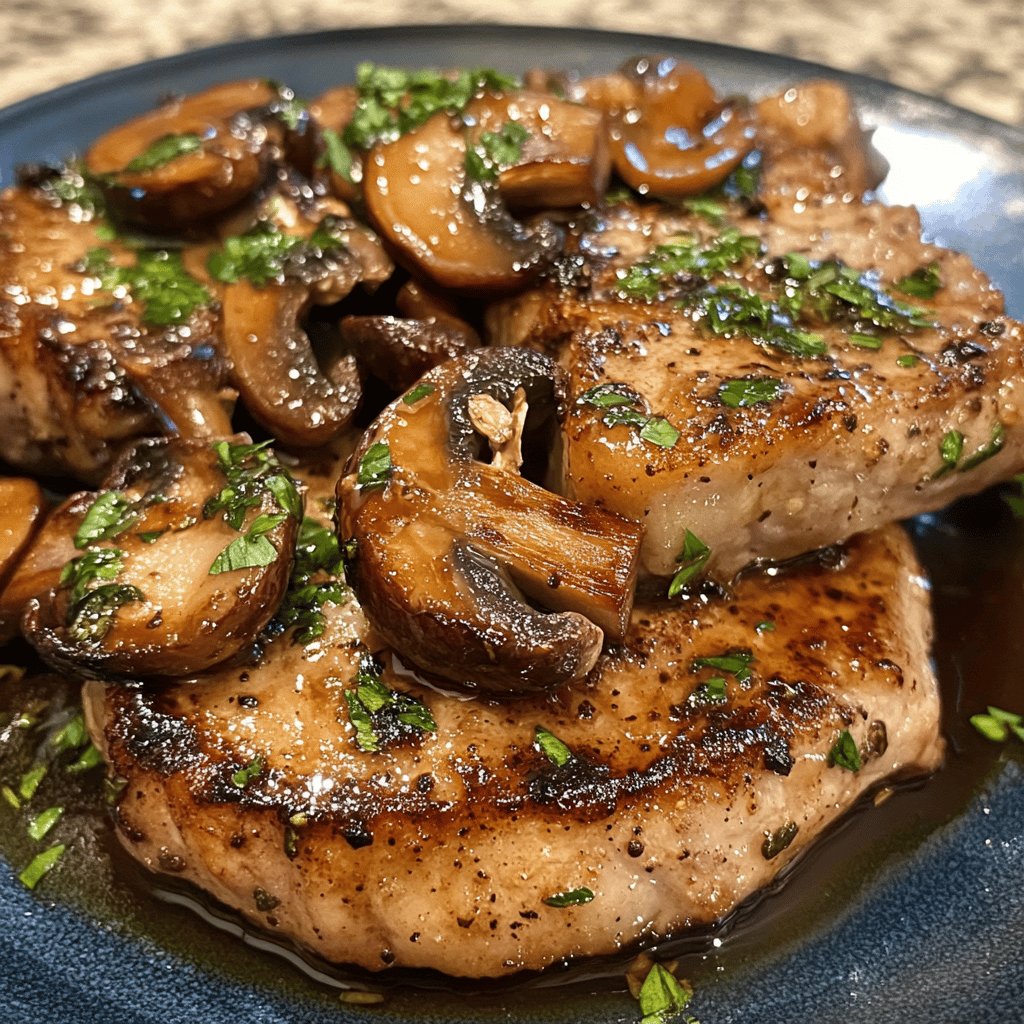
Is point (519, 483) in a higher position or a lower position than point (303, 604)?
higher

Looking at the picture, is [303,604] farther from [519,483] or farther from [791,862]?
[791,862]

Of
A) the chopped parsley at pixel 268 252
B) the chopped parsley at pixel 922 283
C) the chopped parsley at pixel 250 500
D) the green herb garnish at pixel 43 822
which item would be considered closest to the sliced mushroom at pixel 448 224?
the chopped parsley at pixel 268 252

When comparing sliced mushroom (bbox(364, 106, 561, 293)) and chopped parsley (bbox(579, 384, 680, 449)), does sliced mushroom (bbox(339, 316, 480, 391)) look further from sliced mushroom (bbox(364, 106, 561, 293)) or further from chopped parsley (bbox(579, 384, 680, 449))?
chopped parsley (bbox(579, 384, 680, 449))

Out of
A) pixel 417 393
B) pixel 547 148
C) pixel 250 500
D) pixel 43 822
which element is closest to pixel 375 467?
pixel 417 393

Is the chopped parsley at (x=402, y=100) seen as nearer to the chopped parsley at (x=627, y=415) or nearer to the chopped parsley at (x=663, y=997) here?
the chopped parsley at (x=627, y=415)

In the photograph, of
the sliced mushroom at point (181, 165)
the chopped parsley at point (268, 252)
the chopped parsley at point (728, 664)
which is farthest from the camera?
the sliced mushroom at point (181, 165)

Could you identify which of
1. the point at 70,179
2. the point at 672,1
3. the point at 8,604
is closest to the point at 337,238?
the point at 70,179
